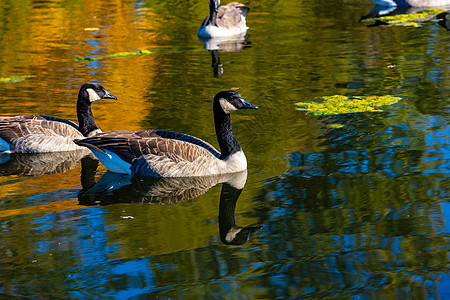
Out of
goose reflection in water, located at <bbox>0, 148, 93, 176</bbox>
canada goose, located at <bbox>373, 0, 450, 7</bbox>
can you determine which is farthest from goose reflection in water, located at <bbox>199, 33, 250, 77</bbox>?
goose reflection in water, located at <bbox>0, 148, 93, 176</bbox>

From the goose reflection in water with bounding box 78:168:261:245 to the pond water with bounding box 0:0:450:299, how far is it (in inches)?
1.3

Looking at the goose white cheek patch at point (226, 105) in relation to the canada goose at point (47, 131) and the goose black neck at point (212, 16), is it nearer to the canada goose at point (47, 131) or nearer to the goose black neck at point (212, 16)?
the canada goose at point (47, 131)

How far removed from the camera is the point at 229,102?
10.9 m

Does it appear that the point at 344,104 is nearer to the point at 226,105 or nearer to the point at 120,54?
the point at 226,105

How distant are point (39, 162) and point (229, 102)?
139 inches

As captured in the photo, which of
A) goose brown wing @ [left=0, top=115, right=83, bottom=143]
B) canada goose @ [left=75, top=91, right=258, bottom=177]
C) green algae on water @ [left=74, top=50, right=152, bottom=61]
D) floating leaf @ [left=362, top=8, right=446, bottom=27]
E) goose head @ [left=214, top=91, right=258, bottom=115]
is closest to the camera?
canada goose @ [left=75, top=91, right=258, bottom=177]

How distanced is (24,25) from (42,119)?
1346 centimetres

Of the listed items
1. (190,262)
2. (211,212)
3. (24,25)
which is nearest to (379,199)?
(211,212)

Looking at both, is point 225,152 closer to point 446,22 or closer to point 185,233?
point 185,233

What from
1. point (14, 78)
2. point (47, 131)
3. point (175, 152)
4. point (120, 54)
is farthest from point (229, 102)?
point (120, 54)

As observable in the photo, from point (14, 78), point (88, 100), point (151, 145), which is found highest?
point (88, 100)

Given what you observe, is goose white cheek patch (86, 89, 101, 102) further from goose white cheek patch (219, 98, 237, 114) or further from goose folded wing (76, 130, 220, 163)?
goose white cheek patch (219, 98, 237, 114)

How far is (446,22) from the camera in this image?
22.5 m

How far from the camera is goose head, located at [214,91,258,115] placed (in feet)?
35.4
